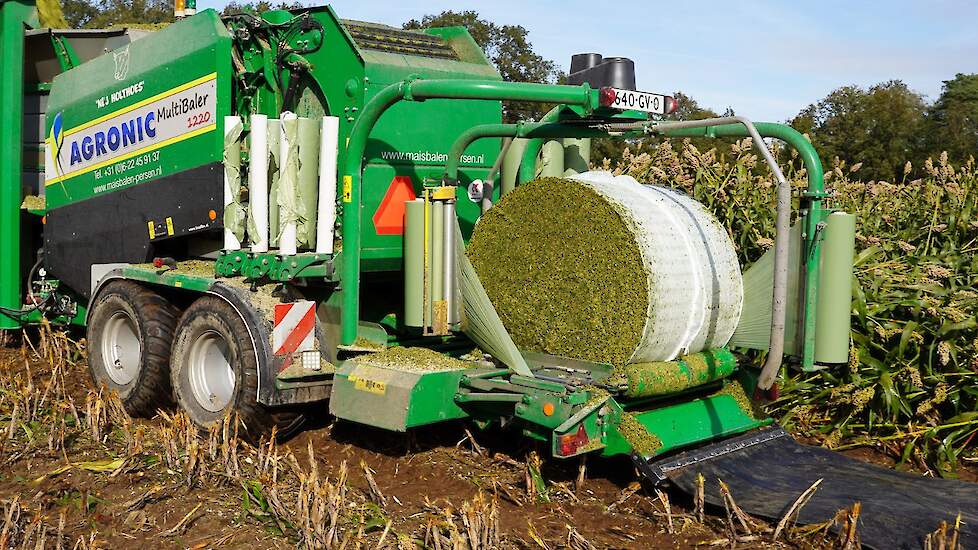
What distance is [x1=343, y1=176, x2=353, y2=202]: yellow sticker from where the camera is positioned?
208 inches

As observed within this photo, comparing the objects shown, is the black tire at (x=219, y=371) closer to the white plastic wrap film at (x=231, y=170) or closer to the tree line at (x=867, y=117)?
the white plastic wrap film at (x=231, y=170)

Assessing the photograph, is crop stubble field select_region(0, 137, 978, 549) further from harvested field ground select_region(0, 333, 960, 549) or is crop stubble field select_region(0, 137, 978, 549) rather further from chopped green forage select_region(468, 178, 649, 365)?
chopped green forage select_region(468, 178, 649, 365)

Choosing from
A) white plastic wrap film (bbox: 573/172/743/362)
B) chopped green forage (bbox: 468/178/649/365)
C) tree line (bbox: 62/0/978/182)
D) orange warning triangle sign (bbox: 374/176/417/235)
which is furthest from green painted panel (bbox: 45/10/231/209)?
tree line (bbox: 62/0/978/182)

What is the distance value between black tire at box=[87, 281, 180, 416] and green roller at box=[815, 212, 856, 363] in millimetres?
4058

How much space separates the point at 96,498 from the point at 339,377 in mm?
1347

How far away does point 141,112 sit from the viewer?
670 centimetres

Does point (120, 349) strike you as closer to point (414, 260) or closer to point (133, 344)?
point (133, 344)

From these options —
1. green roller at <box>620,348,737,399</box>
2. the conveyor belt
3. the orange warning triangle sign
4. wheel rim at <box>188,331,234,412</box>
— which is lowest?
wheel rim at <box>188,331,234,412</box>

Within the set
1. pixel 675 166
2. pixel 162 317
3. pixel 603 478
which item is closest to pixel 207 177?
pixel 162 317

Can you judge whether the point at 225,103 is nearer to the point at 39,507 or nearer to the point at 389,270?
the point at 389,270

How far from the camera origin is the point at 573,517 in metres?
4.46

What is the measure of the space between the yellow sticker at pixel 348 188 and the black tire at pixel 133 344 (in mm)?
1876

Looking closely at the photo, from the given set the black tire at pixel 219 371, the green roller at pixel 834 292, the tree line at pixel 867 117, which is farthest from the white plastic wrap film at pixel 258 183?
the tree line at pixel 867 117

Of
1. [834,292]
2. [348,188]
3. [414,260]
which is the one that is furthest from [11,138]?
[834,292]
